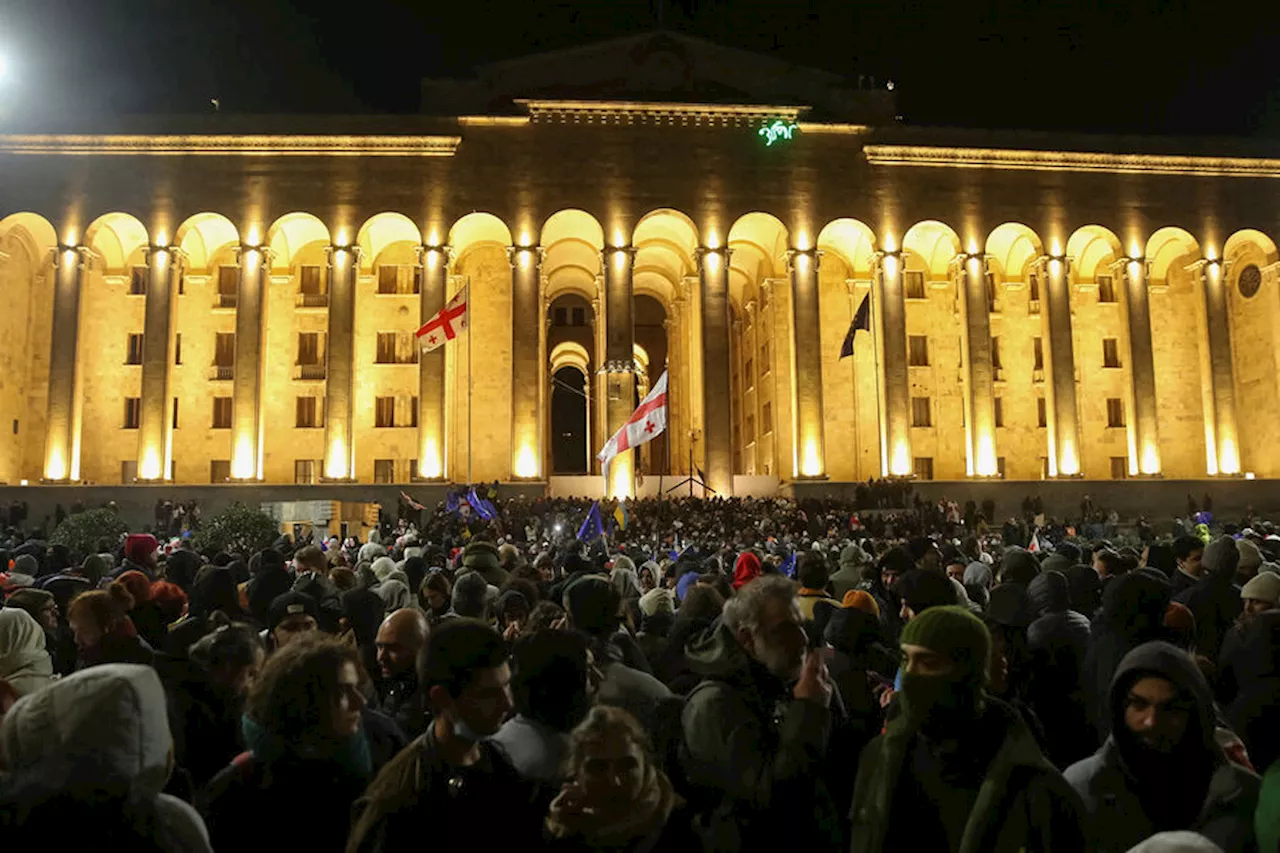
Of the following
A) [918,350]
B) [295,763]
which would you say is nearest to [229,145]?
[918,350]

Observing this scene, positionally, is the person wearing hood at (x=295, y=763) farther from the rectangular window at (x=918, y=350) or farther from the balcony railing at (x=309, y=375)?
the rectangular window at (x=918, y=350)

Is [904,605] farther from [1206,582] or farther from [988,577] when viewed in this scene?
[988,577]

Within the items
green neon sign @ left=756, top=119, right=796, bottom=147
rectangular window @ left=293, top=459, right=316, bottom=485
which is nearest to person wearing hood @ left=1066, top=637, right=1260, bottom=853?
green neon sign @ left=756, top=119, right=796, bottom=147

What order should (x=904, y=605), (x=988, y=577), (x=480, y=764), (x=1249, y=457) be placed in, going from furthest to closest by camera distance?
(x=1249, y=457), (x=988, y=577), (x=904, y=605), (x=480, y=764)

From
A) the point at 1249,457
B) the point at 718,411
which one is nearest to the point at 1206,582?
the point at 718,411

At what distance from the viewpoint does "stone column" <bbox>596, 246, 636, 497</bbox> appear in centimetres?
3622

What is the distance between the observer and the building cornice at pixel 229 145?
120 feet

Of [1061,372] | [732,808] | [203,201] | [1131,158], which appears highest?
[1131,158]

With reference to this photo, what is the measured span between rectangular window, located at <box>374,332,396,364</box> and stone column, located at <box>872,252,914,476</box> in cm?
2003

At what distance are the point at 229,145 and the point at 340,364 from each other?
9369mm

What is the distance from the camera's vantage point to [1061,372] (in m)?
39.5

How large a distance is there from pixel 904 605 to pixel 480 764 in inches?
143

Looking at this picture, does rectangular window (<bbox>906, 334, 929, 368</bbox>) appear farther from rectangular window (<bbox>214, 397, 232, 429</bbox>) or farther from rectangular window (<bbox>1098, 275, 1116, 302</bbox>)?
rectangular window (<bbox>214, 397, 232, 429</bbox>)

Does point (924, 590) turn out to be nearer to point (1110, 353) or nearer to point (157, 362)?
point (157, 362)
